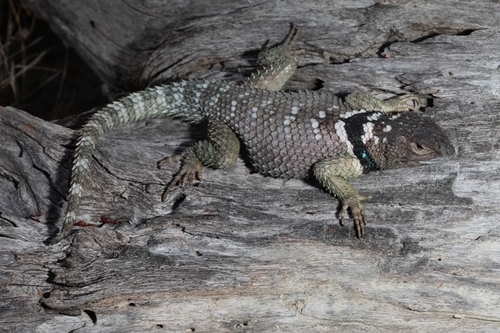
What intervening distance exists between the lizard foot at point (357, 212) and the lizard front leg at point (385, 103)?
0.89 m

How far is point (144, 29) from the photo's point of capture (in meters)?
6.19

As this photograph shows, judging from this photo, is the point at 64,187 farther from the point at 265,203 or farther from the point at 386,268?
the point at 386,268

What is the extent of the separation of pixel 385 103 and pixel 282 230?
1.43m

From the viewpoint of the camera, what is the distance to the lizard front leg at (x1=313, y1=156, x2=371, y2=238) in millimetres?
4398

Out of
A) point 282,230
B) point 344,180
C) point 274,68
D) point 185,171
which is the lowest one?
point 282,230

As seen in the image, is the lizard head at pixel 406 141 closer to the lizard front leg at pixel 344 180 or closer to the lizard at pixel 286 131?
the lizard at pixel 286 131

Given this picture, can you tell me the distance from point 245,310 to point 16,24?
19.4 ft

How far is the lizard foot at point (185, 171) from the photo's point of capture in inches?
184

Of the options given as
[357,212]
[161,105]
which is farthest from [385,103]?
[161,105]

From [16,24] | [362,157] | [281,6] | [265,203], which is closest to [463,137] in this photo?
[362,157]

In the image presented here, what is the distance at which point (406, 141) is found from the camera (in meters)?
4.63

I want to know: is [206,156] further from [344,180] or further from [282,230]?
[344,180]

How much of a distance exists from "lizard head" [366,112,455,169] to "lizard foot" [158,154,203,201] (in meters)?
1.30

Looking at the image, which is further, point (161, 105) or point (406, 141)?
point (161, 105)
